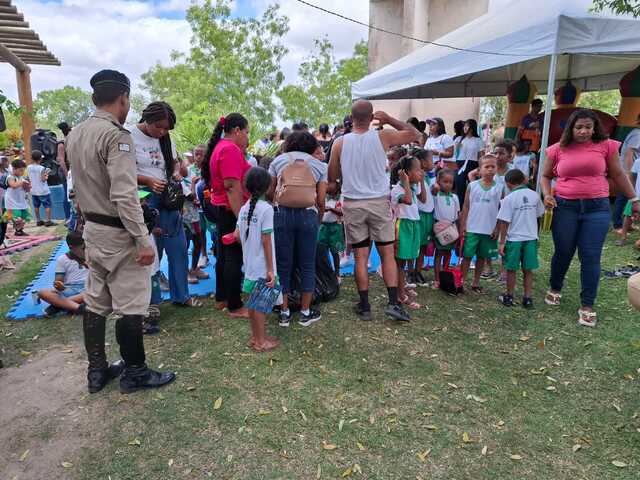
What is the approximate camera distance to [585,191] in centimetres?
388

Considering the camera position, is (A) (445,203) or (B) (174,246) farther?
(A) (445,203)

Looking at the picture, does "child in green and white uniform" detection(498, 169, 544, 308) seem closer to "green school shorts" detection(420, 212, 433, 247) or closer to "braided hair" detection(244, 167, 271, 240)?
"green school shorts" detection(420, 212, 433, 247)

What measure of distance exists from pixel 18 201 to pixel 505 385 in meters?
8.82

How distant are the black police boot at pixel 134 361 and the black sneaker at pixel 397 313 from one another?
1.93 metres

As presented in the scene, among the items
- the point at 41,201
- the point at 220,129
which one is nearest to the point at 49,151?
the point at 41,201

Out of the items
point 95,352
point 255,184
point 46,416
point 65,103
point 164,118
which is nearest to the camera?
point 46,416

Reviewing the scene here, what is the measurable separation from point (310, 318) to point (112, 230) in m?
1.95

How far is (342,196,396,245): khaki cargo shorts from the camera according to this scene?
3.88 m

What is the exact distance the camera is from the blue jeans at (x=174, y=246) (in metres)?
3.99

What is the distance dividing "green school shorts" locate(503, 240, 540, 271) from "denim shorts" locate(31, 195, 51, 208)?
9.15 metres

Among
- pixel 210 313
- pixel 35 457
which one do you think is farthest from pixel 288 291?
pixel 35 457

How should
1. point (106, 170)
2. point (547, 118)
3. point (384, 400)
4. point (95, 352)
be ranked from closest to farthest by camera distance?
point (106, 170)
point (384, 400)
point (95, 352)
point (547, 118)

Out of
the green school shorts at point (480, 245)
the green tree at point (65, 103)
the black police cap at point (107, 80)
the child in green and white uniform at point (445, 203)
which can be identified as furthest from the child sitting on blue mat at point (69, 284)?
the green tree at point (65, 103)

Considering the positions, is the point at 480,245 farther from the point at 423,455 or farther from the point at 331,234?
the point at 423,455
